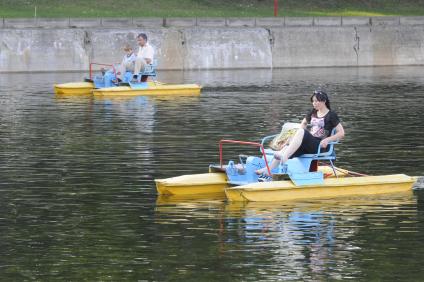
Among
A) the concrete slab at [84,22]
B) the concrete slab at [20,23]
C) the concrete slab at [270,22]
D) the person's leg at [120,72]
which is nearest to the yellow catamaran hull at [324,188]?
the person's leg at [120,72]

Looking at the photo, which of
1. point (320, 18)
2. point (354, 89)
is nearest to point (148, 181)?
point (354, 89)

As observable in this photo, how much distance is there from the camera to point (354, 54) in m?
49.6

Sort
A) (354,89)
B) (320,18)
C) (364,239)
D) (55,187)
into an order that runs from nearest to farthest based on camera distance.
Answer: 1. (364,239)
2. (55,187)
3. (354,89)
4. (320,18)

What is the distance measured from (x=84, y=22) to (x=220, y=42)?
4925 mm

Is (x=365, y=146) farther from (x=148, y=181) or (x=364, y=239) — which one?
(x=364, y=239)

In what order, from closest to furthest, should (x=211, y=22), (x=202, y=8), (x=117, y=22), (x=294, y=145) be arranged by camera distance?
(x=294, y=145) < (x=117, y=22) < (x=211, y=22) < (x=202, y=8)

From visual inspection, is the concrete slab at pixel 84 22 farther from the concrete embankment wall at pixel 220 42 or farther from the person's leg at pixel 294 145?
the person's leg at pixel 294 145

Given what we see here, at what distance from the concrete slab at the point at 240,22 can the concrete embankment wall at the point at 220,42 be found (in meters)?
0.04

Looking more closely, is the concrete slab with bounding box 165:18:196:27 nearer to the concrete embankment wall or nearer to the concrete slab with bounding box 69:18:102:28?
the concrete embankment wall

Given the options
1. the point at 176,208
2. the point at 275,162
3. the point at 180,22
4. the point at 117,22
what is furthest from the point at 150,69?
the point at 176,208

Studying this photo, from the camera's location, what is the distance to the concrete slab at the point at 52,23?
45000 mm

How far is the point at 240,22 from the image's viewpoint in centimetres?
4759

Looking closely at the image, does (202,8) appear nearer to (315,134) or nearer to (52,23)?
(52,23)

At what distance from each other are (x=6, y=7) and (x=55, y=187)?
3158cm
